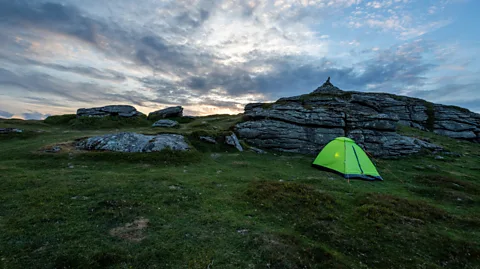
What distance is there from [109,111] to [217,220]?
2017 inches

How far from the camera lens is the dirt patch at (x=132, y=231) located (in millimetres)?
9977

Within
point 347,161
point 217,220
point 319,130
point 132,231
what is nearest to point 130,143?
point 132,231

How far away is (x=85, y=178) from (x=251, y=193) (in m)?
13.0

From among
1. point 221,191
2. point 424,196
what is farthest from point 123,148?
point 424,196

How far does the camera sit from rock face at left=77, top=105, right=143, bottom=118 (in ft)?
170

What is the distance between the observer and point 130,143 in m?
26.9

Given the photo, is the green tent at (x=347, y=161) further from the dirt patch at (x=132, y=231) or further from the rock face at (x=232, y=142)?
the dirt patch at (x=132, y=231)

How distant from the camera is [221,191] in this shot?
16672mm

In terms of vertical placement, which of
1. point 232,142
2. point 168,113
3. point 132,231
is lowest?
point 132,231

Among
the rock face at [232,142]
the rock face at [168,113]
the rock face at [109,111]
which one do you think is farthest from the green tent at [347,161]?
the rock face at [109,111]

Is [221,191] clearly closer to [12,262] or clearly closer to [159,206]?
[159,206]

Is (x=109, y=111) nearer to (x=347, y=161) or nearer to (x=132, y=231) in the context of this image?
(x=132, y=231)

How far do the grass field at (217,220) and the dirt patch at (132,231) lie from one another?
5 cm

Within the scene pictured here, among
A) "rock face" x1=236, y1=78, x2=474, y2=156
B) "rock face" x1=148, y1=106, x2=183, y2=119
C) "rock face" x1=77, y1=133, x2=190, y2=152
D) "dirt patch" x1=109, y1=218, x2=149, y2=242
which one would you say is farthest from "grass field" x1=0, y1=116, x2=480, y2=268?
"rock face" x1=148, y1=106, x2=183, y2=119
